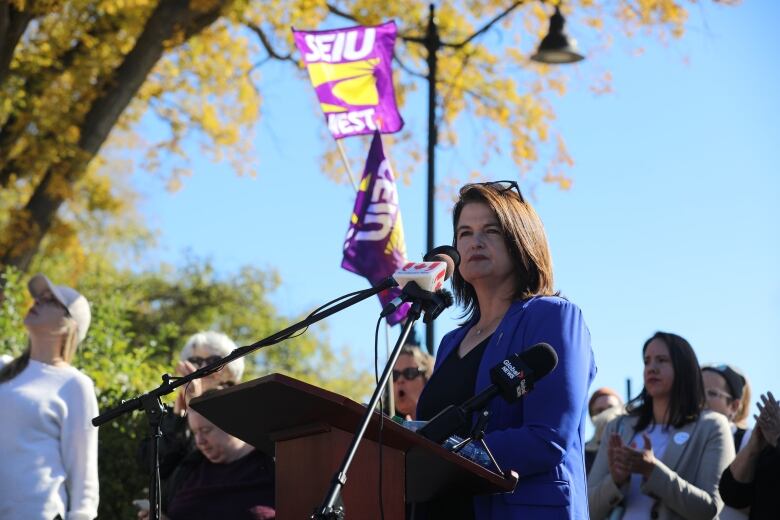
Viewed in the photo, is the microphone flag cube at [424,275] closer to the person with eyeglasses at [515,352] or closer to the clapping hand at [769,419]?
the person with eyeglasses at [515,352]

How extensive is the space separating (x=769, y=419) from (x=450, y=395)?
2.63 meters

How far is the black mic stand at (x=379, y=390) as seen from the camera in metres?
3.05

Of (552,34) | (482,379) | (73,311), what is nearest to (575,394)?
(482,379)

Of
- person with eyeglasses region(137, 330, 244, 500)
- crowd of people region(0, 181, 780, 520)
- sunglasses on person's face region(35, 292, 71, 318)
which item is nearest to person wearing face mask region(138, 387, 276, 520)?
crowd of people region(0, 181, 780, 520)

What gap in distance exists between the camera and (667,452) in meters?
6.72

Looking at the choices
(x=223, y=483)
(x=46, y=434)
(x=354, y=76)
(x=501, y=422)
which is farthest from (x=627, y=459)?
(x=354, y=76)

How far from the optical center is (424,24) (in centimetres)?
1777

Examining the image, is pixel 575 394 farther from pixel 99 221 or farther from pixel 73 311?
pixel 99 221

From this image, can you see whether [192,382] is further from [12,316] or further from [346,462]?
[12,316]

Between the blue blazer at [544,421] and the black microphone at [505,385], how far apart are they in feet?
1.10

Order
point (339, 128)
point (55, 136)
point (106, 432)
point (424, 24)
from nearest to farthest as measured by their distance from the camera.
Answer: point (106, 432)
point (339, 128)
point (55, 136)
point (424, 24)

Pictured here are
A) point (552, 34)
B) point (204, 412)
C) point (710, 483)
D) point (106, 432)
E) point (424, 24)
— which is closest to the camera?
point (204, 412)

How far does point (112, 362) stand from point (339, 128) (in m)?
3.08

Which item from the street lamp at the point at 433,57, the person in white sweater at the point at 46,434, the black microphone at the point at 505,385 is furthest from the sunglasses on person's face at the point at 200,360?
the street lamp at the point at 433,57
